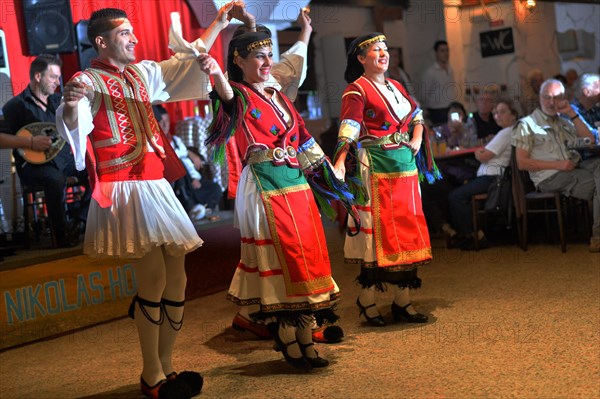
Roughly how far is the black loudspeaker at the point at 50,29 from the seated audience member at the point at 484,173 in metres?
3.25

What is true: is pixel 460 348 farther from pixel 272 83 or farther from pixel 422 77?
pixel 422 77

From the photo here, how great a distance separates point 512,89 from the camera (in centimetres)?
1060

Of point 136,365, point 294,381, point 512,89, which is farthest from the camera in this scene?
point 512,89

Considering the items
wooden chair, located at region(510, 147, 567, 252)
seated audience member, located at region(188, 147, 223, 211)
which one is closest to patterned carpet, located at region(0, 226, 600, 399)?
wooden chair, located at region(510, 147, 567, 252)

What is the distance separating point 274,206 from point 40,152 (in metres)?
2.66

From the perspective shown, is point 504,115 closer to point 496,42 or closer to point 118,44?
point 118,44

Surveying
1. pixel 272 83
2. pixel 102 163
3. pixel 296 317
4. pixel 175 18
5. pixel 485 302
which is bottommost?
pixel 485 302

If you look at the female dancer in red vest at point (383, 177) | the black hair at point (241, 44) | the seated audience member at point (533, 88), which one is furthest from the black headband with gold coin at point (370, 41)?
the seated audience member at point (533, 88)

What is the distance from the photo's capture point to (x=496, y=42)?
10930mm

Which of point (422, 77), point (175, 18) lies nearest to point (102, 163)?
point (175, 18)

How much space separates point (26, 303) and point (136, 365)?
103 centimetres

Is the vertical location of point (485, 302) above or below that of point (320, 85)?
below

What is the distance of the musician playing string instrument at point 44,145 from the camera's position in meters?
5.13

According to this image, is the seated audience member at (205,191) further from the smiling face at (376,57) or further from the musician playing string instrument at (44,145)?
the smiling face at (376,57)
